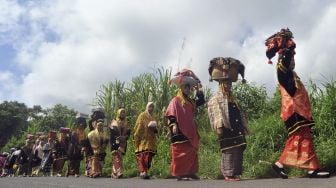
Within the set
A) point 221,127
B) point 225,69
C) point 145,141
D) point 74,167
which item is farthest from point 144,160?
point 74,167

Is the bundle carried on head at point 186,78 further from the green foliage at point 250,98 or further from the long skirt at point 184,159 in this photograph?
the green foliage at point 250,98

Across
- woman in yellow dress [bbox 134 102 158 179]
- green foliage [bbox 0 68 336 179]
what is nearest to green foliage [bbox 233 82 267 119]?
green foliage [bbox 0 68 336 179]

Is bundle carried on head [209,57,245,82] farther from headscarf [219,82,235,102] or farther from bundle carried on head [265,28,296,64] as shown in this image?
bundle carried on head [265,28,296,64]

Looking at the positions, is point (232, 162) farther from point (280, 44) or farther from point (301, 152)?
point (280, 44)

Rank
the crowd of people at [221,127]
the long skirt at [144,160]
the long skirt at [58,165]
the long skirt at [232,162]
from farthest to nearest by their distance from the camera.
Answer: the long skirt at [58,165] → the long skirt at [144,160] → the long skirt at [232,162] → the crowd of people at [221,127]

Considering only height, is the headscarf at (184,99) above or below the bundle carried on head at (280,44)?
below

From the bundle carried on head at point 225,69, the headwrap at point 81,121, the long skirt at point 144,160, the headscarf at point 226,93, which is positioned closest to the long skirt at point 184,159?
the headscarf at point 226,93

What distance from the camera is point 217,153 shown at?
9.05 metres

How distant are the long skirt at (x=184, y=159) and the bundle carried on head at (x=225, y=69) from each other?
Result: 1192 millimetres

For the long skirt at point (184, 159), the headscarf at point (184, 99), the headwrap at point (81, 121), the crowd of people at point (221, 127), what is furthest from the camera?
the headwrap at point (81, 121)

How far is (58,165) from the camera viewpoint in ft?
44.9

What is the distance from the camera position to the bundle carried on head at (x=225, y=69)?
730 centimetres

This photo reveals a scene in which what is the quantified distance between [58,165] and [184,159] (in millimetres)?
7158

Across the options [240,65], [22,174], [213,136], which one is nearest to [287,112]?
[240,65]
